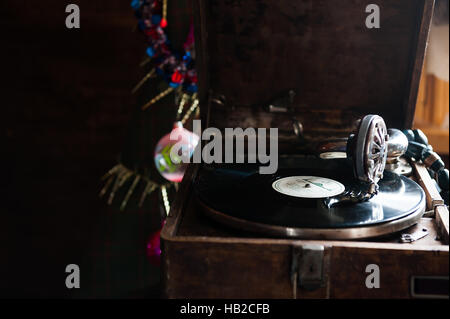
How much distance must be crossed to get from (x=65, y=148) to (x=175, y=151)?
25.5 inches

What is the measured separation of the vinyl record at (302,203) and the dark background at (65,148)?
3.03 feet

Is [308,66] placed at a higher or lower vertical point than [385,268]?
higher

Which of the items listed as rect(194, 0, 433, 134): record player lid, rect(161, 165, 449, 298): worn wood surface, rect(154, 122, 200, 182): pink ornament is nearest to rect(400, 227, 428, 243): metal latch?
rect(161, 165, 449, 298): worn wood surface

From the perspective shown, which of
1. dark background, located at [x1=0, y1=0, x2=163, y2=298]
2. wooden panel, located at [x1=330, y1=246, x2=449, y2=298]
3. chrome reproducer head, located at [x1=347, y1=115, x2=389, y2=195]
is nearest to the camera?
wooden panel, located at [x1=330, y1=246, x2=449, y2=298]

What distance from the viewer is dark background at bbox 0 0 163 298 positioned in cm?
217

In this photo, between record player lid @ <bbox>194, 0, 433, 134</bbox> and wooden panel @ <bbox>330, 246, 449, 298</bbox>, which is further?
record player lid @ <bbox>194, 0, 433, 134</bbox>

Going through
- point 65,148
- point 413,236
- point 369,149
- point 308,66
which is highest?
point 308,66

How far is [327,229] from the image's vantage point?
3.57 ft

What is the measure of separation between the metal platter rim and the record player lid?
2.05ft

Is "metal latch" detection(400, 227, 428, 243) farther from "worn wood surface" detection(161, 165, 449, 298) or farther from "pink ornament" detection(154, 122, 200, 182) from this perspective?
"pink ornament" detection(154, 122, 200, 182)

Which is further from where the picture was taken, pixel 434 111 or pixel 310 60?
pixel 434 111

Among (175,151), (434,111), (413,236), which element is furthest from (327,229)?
(434,111)

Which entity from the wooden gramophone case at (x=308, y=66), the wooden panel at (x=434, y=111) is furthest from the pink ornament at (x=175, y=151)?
the wooden panel at (x=434, y=111)

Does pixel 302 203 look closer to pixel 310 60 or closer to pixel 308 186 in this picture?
pixel 308 186
